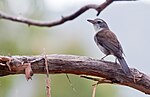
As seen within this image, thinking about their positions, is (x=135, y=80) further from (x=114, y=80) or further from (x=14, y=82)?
→ (x=14, y=82)

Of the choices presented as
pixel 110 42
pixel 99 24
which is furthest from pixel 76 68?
pixel 99 24

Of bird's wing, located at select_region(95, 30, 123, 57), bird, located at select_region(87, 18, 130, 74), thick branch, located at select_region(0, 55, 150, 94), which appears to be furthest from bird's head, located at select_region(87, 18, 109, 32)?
thick branch, located at select_region(0, 55, 150, 94)

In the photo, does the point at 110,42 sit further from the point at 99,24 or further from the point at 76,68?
the point at 76,68

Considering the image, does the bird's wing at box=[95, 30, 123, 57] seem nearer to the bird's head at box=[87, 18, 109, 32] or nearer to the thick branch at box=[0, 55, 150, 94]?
the bird's head at box=[87, 18, 109, 32]

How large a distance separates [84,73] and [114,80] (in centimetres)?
8

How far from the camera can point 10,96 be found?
200 inches

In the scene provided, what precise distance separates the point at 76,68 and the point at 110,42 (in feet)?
1.63

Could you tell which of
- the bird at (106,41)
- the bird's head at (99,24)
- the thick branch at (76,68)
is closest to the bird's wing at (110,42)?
the bird at (106,41)

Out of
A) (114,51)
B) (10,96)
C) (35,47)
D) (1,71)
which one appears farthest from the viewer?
(35,47)

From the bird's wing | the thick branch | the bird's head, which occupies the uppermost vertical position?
the bird's head

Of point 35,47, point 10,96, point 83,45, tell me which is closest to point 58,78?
point 10,96

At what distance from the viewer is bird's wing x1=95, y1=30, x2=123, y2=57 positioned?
5.32ft

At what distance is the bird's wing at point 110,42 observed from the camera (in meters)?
1.62

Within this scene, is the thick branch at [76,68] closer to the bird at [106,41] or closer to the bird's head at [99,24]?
the bird at [106,41]
